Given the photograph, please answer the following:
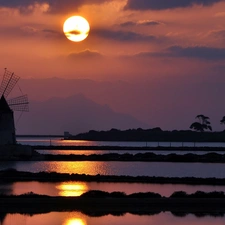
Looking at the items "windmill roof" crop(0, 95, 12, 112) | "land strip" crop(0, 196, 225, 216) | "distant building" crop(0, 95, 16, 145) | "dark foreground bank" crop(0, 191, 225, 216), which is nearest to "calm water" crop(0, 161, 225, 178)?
"distant building" crop(0, 95, 16, 145)

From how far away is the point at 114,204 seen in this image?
77.2 ft

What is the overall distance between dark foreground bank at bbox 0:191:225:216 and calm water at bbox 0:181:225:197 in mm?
4916

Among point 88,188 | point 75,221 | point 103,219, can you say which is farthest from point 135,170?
point 75,221

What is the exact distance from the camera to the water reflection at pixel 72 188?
28.7 meters

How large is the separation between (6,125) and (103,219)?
35634 millimetres

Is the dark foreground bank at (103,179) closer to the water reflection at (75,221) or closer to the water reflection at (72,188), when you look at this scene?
the water reflection at (72,188)

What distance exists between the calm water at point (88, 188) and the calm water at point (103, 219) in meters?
7.37

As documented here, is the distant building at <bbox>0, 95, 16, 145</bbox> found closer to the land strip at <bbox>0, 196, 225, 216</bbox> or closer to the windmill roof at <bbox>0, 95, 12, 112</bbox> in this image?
the windmill roof at <bbox>0, 95, 12, 112</bbox>

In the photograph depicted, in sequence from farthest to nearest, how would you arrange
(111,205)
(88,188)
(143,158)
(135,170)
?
1. (143,158)
2. (135,170)
3. (88,188)
4. (111,205)

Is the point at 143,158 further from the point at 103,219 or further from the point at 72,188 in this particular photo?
the point at 103,219

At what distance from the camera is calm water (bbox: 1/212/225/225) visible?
20.1 m

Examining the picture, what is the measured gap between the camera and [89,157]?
68.2 m

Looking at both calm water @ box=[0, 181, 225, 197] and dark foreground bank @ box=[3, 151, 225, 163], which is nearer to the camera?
calm water @ box=[0, 181, 225, 197]

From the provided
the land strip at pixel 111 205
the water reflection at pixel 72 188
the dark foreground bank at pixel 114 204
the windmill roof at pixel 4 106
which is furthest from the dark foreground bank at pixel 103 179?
the windmill roof at pixel 4 106
